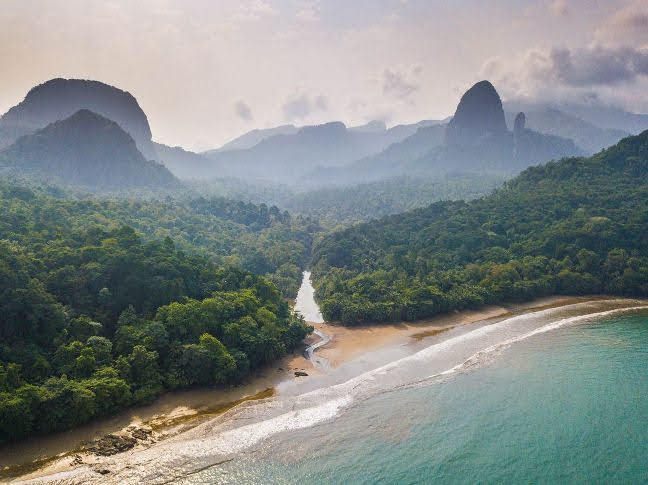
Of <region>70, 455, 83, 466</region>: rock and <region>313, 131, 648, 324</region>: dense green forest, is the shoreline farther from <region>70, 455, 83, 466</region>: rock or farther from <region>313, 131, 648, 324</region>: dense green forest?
<region>313, 131, 648, 324</region>: dense green forest

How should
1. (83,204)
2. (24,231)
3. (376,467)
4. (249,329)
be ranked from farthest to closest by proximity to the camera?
1. (83,204)
2. (24,231)
3. (249,329)
4. (376,467)

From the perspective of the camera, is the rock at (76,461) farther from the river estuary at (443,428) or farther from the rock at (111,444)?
the river estuary at (443,428)

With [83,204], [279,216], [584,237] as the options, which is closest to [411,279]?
[584,237]

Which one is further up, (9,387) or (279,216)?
(279,216)

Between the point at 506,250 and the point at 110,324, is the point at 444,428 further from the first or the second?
the point at 506,250

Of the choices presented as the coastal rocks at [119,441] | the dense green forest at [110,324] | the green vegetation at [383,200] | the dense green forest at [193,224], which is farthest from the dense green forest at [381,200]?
the coastal rocks at [119,441]

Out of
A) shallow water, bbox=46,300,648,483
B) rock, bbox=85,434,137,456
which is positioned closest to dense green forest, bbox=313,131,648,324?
shallow water, bbox=46,300,648,483

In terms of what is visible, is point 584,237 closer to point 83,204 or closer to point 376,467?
point 376,467

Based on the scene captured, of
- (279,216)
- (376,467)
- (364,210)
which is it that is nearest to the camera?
(376,467)
